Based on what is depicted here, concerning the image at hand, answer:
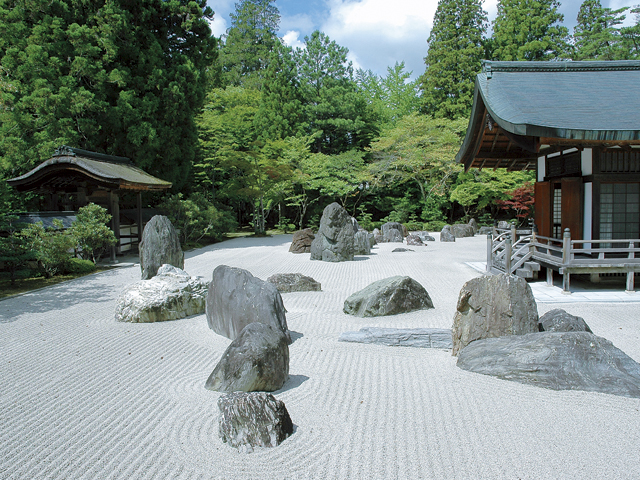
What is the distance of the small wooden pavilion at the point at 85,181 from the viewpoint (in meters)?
12.1

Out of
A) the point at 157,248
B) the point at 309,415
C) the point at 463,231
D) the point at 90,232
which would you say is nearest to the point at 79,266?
the point at 90,232

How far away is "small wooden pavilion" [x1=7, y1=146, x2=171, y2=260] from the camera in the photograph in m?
12.1

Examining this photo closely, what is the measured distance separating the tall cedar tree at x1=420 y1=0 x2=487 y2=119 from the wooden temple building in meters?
17.4

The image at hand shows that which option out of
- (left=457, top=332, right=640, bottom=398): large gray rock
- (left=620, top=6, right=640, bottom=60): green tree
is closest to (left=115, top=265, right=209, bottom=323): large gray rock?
(left=457, top=332, right=640, bottom=398): large gray rock

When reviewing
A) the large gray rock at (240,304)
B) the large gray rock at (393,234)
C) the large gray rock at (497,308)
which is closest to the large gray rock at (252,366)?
the large gray rock at (240,304)

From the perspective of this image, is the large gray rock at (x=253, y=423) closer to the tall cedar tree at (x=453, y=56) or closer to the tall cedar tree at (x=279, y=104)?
the tall cedar tree at (x=279, y=104)

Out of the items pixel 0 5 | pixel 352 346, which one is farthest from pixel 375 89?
pixel 352 346

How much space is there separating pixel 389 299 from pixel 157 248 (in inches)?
189

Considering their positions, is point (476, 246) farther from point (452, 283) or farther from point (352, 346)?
point (352, 346)

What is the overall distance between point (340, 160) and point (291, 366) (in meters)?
20.7

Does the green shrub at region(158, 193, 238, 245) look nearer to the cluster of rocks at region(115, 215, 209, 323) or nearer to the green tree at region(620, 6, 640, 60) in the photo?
the cluster of rocks at region(115, 215, 209, 323)

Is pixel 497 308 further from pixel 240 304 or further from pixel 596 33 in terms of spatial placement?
pixel 596 33

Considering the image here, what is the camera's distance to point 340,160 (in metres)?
24.5

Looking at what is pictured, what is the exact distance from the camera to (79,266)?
10914 millimetres
